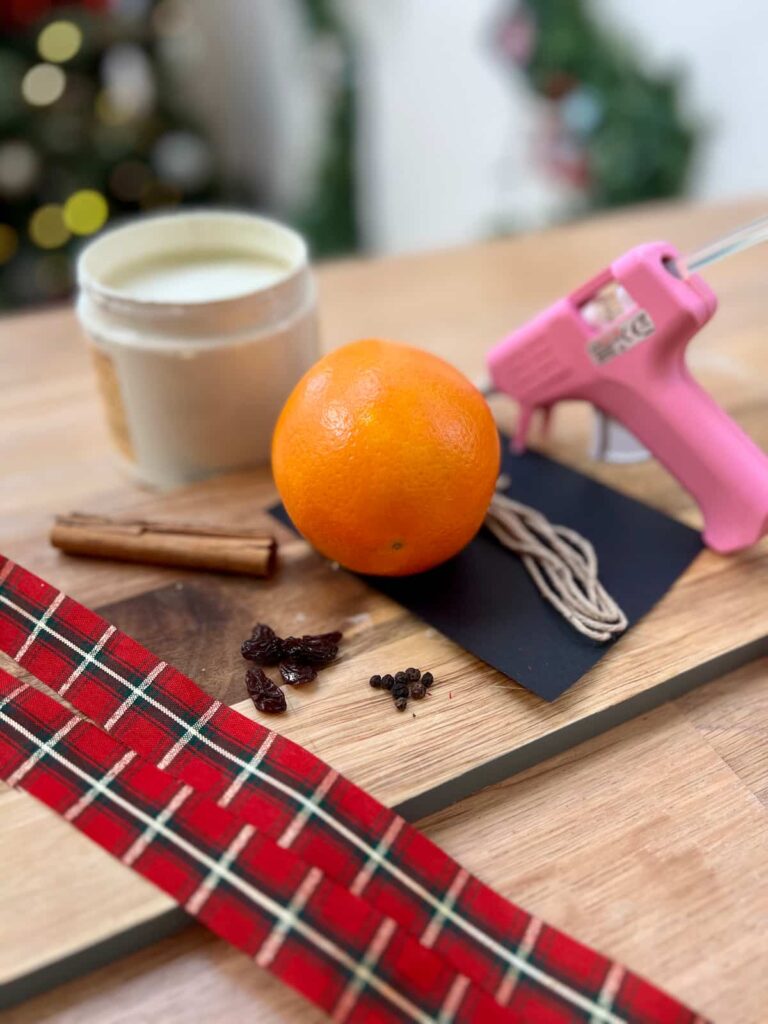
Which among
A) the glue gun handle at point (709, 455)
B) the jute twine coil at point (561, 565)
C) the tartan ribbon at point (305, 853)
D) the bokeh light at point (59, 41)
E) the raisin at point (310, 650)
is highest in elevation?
the bokeh light at point (59, 41)

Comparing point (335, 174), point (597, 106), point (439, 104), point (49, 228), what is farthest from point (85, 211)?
point (597, 106)

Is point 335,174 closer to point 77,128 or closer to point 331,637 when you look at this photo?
point 77,128

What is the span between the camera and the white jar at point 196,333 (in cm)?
67

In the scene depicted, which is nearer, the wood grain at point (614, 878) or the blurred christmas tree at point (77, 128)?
the wood grain at point (614, 878)

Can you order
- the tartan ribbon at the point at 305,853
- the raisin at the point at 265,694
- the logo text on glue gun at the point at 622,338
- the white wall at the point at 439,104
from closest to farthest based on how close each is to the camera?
1. the tartan ribbon at the point at 305,853
2. the raisin at the point at 265,694
3. the logo text on glue gun at the point at 622,338
4. the white wall at the point at 439,104

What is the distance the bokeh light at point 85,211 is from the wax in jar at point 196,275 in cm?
129

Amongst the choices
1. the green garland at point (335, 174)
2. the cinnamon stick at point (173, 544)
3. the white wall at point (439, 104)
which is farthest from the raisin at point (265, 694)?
the green garland at point (335, 174)

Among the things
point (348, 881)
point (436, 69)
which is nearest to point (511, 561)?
point (348, 881)

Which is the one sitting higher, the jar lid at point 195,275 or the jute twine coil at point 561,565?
the jar lid at point 195,275

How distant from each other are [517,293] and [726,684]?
1.93ft

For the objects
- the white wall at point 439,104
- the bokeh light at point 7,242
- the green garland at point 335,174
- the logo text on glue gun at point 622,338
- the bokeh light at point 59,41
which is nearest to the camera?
the logo text on glue gun at point 622,338

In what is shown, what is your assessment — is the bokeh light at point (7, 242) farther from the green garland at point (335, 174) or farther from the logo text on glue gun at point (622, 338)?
the logo text on glue gun at point (622, 338)

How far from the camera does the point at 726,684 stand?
589 millimetres

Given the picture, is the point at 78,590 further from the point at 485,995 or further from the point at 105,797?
the point at 485,995
